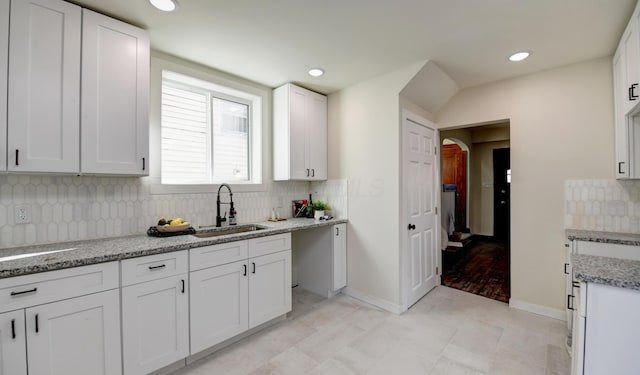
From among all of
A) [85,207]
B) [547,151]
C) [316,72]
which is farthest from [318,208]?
[547,151]

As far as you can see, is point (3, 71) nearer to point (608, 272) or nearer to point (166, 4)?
point (166, 4)

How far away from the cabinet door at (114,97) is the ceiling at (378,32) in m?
0.15

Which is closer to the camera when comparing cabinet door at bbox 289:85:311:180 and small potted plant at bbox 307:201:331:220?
cabinet door at bbox 289:85:311:180

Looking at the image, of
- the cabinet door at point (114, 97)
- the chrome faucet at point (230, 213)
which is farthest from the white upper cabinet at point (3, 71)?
the chrome faucet at point (230, 213)

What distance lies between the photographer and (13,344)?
134 cm

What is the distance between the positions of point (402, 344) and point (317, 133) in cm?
238

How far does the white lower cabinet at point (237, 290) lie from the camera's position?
200 centimetres

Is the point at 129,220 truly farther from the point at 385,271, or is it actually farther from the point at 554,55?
the point at 554,55

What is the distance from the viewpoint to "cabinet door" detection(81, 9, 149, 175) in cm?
181

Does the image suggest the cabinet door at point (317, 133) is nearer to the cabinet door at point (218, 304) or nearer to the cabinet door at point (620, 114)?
the cabinet door at point (218, 304)

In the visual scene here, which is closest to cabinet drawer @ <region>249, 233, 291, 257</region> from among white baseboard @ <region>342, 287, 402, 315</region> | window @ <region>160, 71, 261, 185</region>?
window @ <region>160, 71, 261, 185</region>

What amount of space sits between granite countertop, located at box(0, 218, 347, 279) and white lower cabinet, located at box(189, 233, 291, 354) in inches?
5.6

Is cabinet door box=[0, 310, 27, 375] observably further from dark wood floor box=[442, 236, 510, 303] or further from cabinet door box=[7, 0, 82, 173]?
dark wood floor box=[442, 236, 510, 303]

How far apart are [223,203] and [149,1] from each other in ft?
5.71
